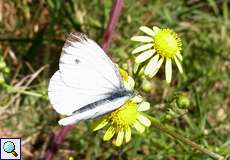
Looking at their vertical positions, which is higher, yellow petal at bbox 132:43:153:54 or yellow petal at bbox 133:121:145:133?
yellow petal at bbox 132:43:153:54

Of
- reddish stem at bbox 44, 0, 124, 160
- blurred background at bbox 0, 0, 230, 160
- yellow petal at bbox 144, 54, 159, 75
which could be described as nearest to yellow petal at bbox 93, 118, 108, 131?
yellow petal at bbox 144, 54, 159, 75

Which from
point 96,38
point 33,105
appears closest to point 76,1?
point 96,38

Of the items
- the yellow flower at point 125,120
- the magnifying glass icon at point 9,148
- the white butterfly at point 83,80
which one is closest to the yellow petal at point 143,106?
the yellow flower at point 125,120

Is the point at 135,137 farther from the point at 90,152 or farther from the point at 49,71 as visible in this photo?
the point at 49,71

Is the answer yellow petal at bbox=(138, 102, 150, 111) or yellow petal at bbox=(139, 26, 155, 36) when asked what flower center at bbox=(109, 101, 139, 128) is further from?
yellow petal at bbox=(139, 26, 155, 36)

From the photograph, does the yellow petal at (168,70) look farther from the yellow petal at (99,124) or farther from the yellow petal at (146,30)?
the yellow petal at (99,124)

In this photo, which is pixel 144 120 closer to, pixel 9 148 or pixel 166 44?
pixel 166 44
